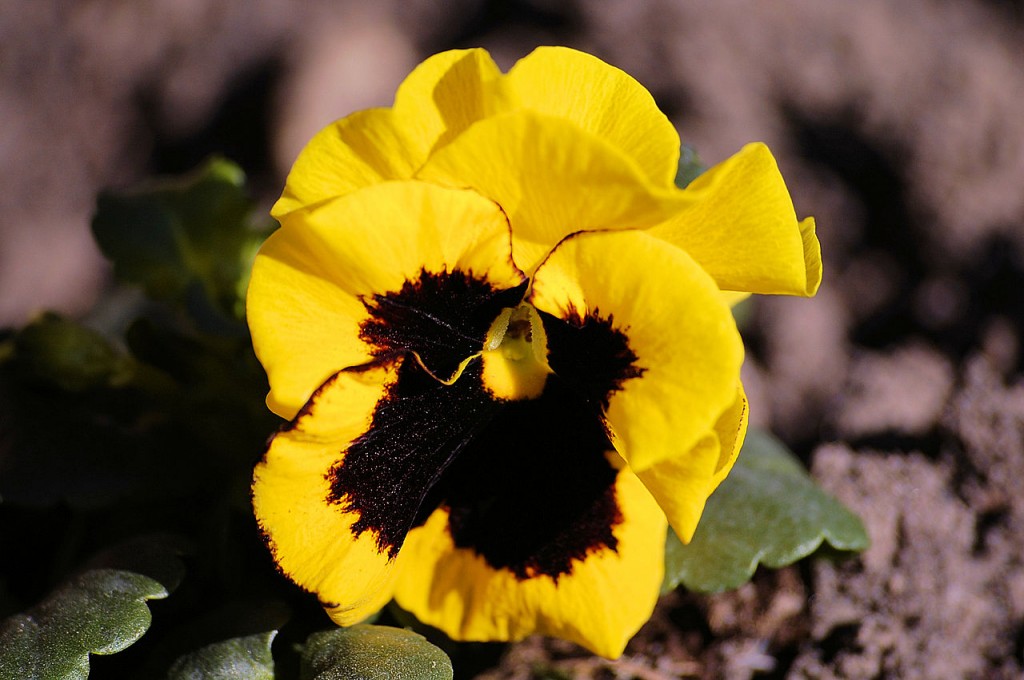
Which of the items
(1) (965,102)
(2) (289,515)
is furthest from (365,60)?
(2) (289,515)

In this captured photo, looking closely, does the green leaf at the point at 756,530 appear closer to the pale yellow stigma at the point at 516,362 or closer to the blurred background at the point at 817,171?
the blurred background at the point at 817,171

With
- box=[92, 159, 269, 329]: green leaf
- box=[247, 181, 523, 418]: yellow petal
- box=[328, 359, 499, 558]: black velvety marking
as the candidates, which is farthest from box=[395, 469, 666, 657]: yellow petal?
box=[92, 159, 269, 329]: green leaf

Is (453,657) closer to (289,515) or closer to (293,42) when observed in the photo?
(289,515)

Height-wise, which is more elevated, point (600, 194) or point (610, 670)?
point (600, 194)

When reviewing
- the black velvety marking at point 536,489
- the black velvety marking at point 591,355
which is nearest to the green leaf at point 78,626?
the black velvety marking at point 536,489

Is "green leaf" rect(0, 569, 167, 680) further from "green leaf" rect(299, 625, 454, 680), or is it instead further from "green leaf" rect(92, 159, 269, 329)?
"green leaf" rect(92, 159, 269, 329)
